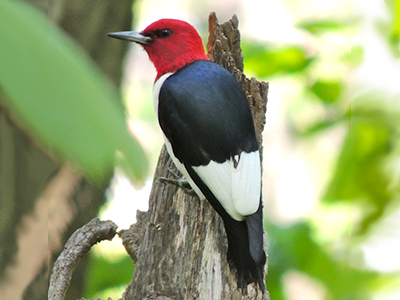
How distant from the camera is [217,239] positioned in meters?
1.52

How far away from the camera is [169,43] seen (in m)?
1.95

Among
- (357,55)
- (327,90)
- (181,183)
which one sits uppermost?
(327,90)

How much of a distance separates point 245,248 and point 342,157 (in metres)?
0.44

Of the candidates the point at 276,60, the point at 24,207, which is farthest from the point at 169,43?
the point at 24,207

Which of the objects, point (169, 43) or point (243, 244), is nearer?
point (243, 244)

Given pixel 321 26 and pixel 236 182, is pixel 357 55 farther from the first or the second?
pixel 236 182

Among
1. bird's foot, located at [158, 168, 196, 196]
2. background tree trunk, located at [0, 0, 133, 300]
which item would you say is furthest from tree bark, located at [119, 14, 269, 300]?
background tree trunk, located at [0, 0, 133, 300]

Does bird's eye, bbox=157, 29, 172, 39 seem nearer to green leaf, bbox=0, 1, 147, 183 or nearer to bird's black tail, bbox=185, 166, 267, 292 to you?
bird's black tail, bbox=185, 166, 267, 292

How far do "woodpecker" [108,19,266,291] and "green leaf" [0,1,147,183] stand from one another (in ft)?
4.08

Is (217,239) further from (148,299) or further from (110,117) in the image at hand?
(110,117)

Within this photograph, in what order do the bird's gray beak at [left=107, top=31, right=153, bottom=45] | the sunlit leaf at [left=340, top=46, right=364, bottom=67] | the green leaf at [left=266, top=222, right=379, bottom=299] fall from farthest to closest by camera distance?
1. the bird's gray beak at [left=107, top=31, right=153, bottom=45]
2. the green leaf at [left=266, top=222, right=379, bottom=299]
3. the sunlit leaf at [left=340, top=46, right=364, bottom=67]

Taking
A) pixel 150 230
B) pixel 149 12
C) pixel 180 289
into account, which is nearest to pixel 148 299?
pixel 180 289

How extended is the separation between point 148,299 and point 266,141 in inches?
121

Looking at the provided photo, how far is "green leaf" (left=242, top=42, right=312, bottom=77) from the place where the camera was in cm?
160
